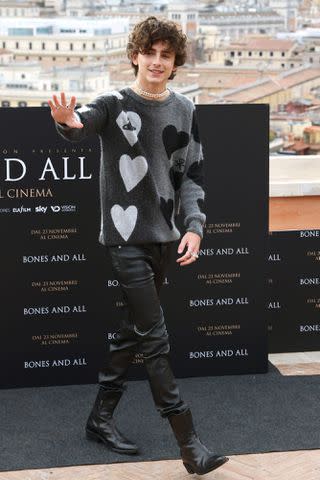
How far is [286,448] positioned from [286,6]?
42.2 metres

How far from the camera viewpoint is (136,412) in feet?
12.6

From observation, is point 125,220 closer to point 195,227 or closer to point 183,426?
point 195,227

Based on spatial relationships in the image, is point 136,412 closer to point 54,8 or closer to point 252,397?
point 252,397

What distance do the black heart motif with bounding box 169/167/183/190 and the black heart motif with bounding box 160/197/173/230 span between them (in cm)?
9

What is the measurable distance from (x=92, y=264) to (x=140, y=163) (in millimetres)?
1112

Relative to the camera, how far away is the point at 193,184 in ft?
10.7

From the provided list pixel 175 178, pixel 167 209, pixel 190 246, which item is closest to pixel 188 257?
pixel 190 246

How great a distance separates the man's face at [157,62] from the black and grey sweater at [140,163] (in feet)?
0.30

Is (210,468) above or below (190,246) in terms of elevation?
below

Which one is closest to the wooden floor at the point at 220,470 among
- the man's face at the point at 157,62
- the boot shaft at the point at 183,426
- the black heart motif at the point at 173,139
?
the boot shaft at the point at 183,426

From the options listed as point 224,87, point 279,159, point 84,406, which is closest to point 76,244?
point 84,406

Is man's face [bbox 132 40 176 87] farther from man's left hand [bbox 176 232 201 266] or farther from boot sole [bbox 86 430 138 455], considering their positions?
boot sole [bbox 86 430 138 455]

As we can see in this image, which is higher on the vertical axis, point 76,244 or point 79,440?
point 76,244

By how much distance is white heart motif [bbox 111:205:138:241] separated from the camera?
10.2 feet
